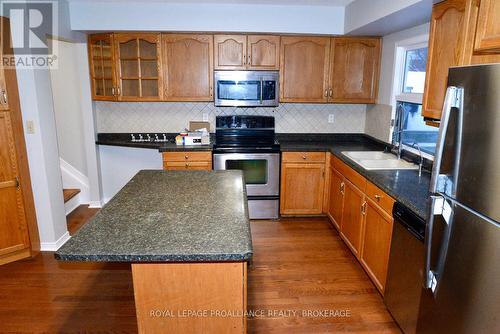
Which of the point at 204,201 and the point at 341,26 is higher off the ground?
the point at 341,26

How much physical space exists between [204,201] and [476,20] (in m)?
1.74

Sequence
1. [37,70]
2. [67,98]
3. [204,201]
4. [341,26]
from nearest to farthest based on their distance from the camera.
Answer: [204,201] → [37,70] → [341,26] → [67,98]

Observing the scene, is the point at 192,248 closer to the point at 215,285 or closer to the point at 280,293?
the point at 215,285

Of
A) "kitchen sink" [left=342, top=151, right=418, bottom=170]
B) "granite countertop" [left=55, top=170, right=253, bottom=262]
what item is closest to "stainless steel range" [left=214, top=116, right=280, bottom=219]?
"kitchen sink" [left=342, top=151, right=418, bottom=170]

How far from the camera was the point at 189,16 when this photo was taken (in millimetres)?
3549

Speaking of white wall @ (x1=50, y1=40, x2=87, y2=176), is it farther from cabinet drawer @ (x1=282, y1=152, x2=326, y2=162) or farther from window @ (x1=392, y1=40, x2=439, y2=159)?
window @ (x1=392, y1=40, x2=439, y2=159)

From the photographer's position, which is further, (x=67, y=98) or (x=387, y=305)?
(x=67, y=98)

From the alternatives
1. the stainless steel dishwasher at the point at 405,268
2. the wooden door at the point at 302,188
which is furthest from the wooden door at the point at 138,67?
the stainless steel dishwasher at the point at 405,268

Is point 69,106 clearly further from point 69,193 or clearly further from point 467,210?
point 467,210

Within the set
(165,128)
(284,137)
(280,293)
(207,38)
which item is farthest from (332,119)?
(280,293)

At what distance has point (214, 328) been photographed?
1.51 meters

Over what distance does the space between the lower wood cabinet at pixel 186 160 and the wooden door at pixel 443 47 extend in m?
2.19

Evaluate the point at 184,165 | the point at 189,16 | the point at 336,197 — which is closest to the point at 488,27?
the point at 336,197

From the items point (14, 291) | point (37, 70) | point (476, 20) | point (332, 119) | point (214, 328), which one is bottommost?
point (14, 291)
